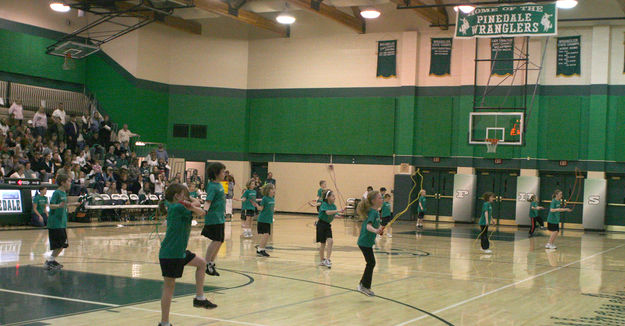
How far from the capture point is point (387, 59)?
35.5m

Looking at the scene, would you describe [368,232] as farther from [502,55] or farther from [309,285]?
[502,55]

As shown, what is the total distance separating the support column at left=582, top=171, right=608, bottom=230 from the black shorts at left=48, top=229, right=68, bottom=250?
25729mm

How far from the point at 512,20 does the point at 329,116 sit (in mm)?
17640

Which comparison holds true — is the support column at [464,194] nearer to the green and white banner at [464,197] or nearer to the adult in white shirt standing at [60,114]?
the green and white banner at [464,197]

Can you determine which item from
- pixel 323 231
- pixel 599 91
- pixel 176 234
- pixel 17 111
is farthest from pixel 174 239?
pixel 599 91

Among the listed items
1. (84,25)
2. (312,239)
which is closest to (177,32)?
(84,25)

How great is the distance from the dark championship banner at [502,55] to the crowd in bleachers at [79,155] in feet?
50.6

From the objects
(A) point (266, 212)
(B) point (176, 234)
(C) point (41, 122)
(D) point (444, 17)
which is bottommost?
(A) point (266, 212)

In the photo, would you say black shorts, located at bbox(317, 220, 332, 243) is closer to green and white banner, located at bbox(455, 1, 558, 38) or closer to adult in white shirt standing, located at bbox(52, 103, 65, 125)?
green and white banner, located at bbox(455, 1, 558, 38)

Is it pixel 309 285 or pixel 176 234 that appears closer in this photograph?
pixel 176 234

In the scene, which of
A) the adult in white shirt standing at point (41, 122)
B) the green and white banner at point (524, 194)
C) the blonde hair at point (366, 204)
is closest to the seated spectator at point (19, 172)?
the adult in white shirt standing at point (41, 122)

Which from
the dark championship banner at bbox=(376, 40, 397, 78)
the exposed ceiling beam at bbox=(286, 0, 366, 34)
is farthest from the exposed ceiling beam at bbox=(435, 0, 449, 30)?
the exposed ceiling beam at bbox=(286, 0, 366, 34)

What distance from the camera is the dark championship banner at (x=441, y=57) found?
3431 centimetres

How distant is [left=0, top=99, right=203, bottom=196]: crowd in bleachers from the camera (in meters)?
24.5
